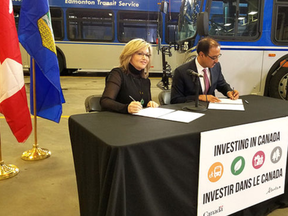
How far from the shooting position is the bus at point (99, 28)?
26.3ft

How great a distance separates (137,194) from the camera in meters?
1.14

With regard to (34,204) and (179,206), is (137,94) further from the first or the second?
(34,204)

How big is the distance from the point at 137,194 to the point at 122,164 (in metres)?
0.19

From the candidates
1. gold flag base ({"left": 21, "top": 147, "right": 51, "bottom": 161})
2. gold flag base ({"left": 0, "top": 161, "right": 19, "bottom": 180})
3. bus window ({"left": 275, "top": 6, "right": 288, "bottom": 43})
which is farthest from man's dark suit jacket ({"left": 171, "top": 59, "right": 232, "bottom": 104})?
bus window ({"left": 275, "top": 6, "right": 288, "bottom": 43})

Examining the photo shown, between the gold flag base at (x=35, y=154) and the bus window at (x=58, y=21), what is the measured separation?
624 centimetres

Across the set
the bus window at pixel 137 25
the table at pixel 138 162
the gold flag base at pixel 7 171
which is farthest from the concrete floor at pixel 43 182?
the bus window at pixel 137 25

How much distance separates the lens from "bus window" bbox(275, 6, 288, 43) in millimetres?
3562

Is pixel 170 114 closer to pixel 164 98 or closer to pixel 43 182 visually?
pixel 164 98

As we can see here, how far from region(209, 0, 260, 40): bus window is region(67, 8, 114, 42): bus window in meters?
5.34

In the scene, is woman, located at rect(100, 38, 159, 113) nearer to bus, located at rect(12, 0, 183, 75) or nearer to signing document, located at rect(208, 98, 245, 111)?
signing document, located at rect(208, 98, 245, 111)

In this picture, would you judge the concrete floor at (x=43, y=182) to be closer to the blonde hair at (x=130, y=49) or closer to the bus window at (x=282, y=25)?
the blonde hair at (x=130, y=49)

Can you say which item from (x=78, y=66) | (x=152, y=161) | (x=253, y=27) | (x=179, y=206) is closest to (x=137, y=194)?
(x=152, y=161)

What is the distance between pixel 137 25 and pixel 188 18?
4564mm

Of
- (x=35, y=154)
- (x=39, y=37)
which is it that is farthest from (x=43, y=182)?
(x=39, y=37)
